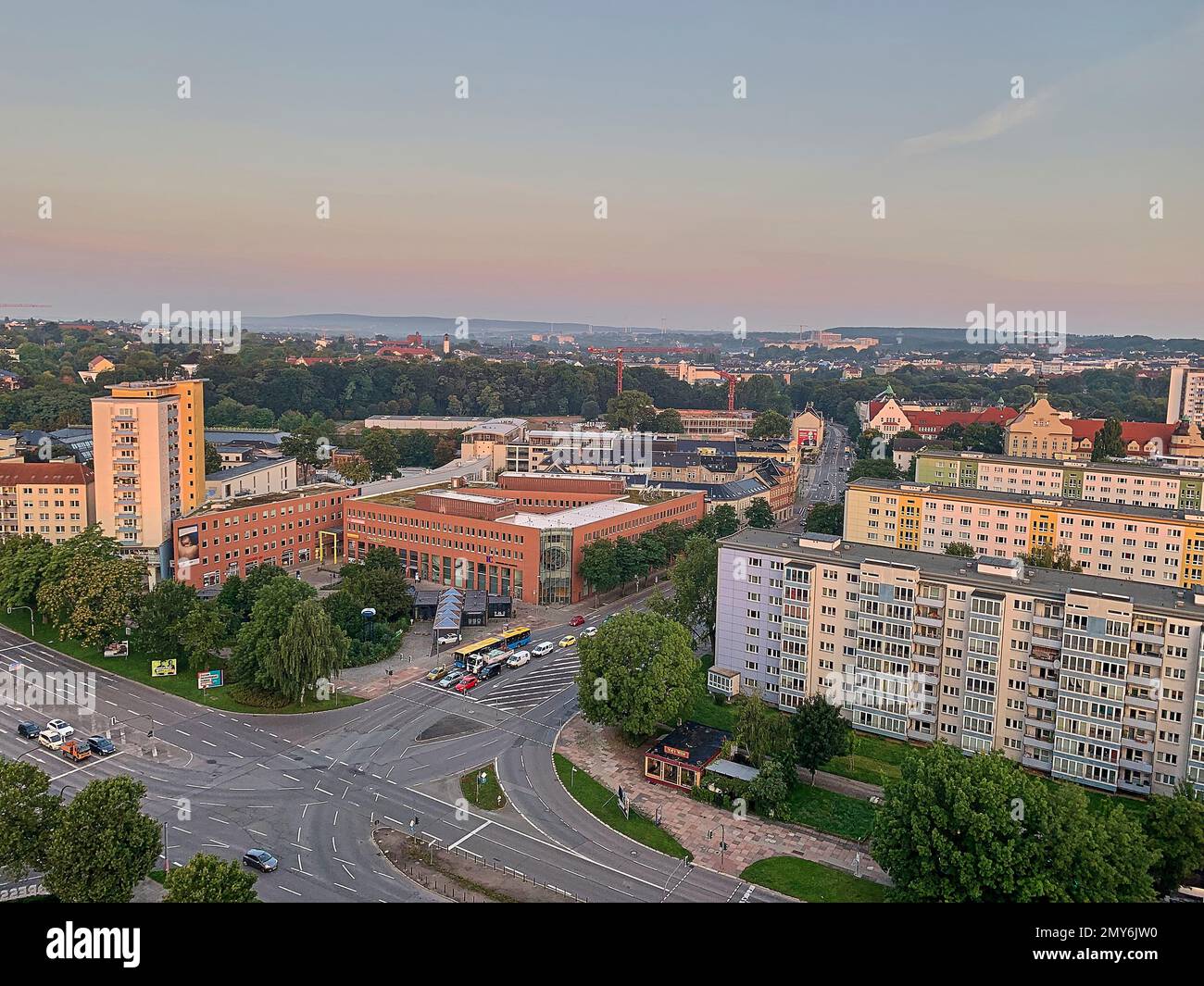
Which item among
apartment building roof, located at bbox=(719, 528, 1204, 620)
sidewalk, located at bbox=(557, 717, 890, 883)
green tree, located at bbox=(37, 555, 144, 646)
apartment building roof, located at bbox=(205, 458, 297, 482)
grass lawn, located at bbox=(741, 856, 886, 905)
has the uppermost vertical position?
apartment building roof, located at bbox=(205, 458, 297, 482)

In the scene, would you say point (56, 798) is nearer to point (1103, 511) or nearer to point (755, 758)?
point (755, 758)

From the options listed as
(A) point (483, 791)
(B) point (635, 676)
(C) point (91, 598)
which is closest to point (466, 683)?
(A) point (483, 791)

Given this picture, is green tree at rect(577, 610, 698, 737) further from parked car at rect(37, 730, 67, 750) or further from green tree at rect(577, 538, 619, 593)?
parked car at rect(37, 730, 67, 750)

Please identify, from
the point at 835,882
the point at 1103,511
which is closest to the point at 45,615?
the point at 835,882

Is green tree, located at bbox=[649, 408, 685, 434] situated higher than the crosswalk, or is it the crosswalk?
green tree, located at bbox=[649, 408, 685, 434]

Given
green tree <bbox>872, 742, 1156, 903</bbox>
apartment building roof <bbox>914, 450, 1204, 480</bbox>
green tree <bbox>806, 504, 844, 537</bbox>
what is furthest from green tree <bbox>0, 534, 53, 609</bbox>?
apartment building roof <bbox>914, 450, 1204, 480</bbox>

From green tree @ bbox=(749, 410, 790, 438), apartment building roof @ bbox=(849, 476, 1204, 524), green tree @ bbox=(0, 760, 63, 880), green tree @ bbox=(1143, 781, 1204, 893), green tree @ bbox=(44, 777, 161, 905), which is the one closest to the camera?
green tree @ bbox=(44, 777, 161, 905)

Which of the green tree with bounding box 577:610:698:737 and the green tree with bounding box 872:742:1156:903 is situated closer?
the green tree with bounding box 872:742:1156:903
